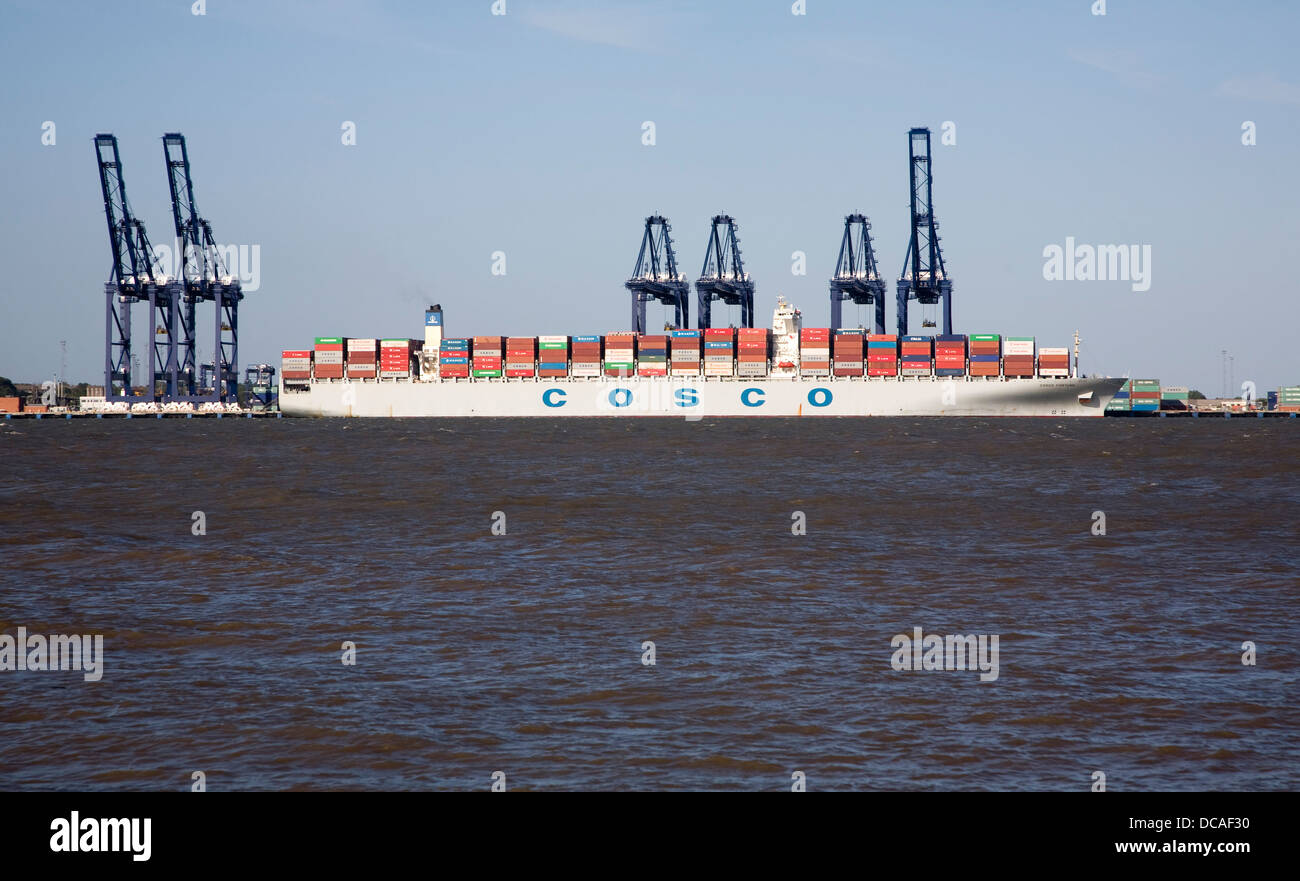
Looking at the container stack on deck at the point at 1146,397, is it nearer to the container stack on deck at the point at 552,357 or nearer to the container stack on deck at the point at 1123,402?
the container stack on deck at the point at 1123,402

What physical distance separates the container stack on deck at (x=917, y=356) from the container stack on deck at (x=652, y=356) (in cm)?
2335

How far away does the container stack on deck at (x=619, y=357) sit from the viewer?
120m

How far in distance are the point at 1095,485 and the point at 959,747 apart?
30668mm

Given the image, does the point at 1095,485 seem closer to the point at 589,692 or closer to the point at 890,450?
the point at 890,450

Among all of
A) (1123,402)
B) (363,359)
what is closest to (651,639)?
(363,359)

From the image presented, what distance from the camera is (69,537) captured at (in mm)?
23797

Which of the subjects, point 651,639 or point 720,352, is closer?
point 651,639

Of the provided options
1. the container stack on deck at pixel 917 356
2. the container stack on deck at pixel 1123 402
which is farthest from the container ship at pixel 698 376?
the container stack on deck at pixel 1123 402

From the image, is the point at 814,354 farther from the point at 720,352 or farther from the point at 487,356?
the point at 487,356

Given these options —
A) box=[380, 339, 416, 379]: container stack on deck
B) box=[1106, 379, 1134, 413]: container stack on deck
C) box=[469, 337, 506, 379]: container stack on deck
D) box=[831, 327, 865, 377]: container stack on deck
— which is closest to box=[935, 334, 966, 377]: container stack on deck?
box=[831, 327, 865, 377]: container stack on deck

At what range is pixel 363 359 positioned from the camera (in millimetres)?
124688

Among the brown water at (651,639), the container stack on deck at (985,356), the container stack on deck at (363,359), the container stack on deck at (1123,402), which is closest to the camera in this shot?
the brown water at (651,639)

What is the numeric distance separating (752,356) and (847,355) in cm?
926
